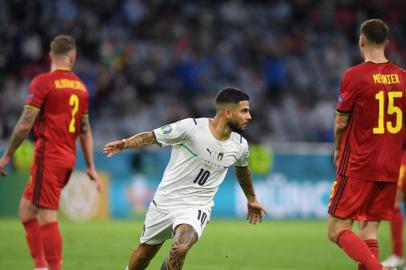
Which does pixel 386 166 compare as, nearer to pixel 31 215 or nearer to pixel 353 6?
pixel 31 215

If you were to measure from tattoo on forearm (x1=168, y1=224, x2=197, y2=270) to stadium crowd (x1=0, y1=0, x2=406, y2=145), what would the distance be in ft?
39.9

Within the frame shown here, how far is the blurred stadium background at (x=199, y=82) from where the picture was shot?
60.5 ft

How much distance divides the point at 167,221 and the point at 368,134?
1.88 meters

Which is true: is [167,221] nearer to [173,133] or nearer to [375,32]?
[173,133]

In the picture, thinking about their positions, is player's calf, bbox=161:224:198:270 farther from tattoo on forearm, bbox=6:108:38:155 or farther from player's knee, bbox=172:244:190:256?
tattoo on forearm, bbox=6:108:38:155

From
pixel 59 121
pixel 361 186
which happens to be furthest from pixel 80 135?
pixel 361 186

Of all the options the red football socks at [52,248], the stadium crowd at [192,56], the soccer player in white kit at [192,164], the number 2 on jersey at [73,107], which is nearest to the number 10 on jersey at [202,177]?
the soccer player in white kit at [192,164]

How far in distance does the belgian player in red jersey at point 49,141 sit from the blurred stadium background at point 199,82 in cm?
588

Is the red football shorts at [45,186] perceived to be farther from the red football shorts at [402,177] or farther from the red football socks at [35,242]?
the red football shorts at [402,177]

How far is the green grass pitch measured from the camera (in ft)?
36.2

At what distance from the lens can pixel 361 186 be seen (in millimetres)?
7695

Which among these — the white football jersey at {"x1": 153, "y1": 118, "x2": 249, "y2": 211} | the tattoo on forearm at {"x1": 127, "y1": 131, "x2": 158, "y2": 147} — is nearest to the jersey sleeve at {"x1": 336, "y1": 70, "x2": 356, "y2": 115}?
the white football jersey at {"x1": 153, "y1": 118, "x2": 249, "y2": 211}

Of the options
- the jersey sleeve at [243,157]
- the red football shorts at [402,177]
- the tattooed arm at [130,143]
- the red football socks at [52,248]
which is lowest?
the red football socks at [52,248]

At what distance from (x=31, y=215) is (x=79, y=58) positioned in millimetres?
13117
